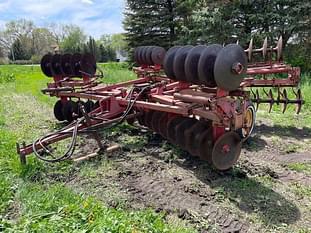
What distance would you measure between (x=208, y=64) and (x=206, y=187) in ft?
3.98

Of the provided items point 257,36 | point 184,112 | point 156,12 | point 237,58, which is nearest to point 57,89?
point 184,112

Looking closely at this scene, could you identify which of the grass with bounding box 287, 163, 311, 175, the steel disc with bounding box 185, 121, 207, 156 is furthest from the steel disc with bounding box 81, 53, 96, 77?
the grass with bounding box 287, 163, 311, 175

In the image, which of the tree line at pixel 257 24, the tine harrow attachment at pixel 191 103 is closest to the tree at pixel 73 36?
the tree line at pixel 257 24

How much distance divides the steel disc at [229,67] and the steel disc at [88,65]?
135 inches

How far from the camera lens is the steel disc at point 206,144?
11.7ft

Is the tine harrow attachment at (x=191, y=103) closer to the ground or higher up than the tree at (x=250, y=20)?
closer to the ground

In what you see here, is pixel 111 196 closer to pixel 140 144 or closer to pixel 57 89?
pixel 140 144

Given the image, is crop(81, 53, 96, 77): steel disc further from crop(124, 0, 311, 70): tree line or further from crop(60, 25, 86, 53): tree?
crop(60, 25, 86, 53): tree

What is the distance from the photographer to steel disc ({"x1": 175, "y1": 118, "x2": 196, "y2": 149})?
13.0 ft

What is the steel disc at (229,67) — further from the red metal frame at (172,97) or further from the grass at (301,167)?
the grass at (301,167)

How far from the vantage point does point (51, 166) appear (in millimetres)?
3895

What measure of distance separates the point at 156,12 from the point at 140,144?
→ 17.3 metres

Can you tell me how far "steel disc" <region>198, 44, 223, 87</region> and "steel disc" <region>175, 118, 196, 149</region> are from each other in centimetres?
75

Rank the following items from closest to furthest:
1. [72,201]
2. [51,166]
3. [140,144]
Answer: [72,201] < [51,166] < [140,144]
